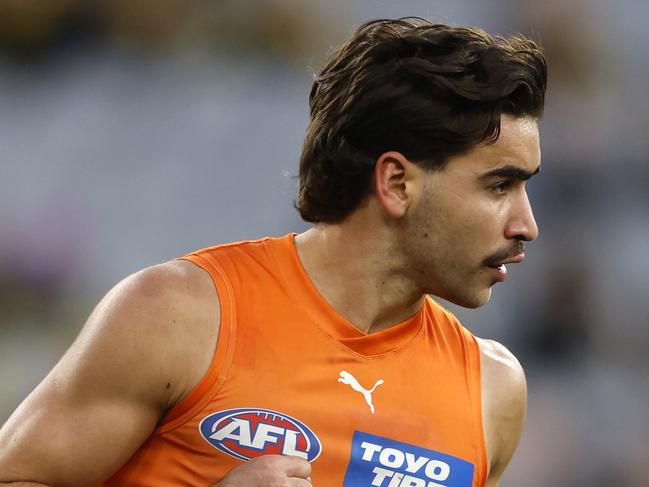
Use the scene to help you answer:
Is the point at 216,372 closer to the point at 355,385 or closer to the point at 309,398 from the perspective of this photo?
the point at 309,398

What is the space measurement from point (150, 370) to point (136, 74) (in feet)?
13.8

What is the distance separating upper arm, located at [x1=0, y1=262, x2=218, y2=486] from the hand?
0.24 meters

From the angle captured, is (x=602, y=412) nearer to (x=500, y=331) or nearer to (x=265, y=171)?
(x=500, y=331)

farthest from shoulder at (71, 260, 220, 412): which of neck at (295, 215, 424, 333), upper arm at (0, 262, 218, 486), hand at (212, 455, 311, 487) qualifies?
neck at (295, 215, 424, 333)

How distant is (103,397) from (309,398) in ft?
1.73

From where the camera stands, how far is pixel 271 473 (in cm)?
260

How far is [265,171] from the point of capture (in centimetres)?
661

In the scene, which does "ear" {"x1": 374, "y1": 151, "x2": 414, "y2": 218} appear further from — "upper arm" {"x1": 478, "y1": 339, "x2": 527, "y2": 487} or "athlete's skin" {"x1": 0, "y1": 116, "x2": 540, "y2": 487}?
"upper arm" {"x1": 478, "y1": 339, "x2": 527, "y2": 487}

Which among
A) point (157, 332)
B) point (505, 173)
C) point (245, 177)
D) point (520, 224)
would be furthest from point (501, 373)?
point (245, 177)

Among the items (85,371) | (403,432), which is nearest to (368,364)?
(403,432)

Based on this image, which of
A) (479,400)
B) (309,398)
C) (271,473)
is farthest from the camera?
(479,400)

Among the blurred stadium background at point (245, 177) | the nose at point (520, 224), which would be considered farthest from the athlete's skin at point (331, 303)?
the blurred stadium background at point (245, 177)

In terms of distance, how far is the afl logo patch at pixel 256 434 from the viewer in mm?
2754

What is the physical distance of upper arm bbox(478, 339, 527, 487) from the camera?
3.16 metres
